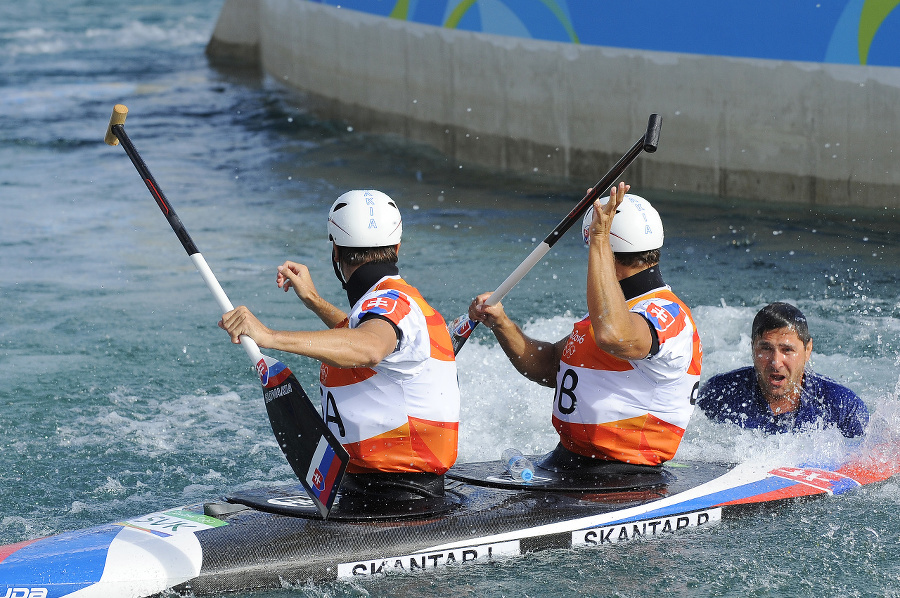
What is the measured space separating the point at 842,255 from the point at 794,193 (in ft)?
4.40

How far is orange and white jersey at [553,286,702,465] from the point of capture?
15.0 feet

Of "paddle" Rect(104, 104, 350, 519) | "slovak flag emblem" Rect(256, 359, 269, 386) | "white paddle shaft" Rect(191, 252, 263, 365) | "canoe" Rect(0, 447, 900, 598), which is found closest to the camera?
"canoe" Rect(0, 447, 900, 598)

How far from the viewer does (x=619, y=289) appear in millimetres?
4266

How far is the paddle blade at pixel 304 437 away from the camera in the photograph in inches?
162

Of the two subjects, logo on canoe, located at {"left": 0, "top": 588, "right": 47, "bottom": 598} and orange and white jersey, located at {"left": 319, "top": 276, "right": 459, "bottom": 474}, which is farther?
orange and white jersey, located at {"left": 319, "top": 276, "right": 459, "bottom": 474}

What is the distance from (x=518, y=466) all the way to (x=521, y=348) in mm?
576

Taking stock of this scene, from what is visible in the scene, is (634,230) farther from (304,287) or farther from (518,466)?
(304,287)

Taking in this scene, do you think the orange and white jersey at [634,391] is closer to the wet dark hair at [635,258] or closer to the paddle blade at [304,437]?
the wet dark hair at [635,258]

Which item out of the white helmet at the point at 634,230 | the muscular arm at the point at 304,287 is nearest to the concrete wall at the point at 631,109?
the white helmet at the point at 634,230

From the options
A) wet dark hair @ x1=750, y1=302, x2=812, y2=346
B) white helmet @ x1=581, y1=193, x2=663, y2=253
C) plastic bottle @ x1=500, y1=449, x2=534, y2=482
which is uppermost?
white helmet @ x1=581, y1=193, x2=663, y2=253

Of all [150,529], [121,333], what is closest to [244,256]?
[121,333]

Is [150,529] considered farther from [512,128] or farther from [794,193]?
[512,128]

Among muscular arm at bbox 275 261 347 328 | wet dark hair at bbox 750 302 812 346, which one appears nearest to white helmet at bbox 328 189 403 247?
muscular arm at bbox 275 261 347 328

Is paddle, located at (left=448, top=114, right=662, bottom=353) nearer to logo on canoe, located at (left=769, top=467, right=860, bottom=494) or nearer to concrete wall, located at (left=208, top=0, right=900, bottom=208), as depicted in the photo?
logo on canoe, located at (left=769, top=467, right=860, bottom=494)
